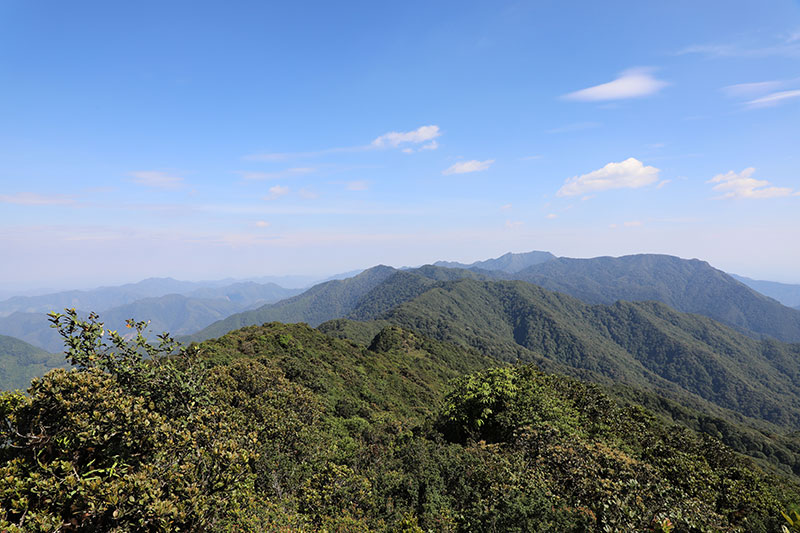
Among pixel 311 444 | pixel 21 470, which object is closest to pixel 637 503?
pixel 311 444

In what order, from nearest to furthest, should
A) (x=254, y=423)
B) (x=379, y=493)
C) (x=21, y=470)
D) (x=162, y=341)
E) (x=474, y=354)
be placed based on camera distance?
(x=21, y=470)
(x=162, y=341)
(x=379, y=493)
(x=254, y=423)
(x=474, y=354)

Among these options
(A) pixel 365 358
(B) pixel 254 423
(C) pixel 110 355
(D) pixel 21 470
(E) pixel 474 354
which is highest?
(C) pixel 110 355

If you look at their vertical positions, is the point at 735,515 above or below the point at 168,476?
below

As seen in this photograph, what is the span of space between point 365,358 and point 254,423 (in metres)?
63.8

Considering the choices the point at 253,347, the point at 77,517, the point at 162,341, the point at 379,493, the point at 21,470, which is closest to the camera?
the point at 77,517

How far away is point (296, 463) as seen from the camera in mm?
19000

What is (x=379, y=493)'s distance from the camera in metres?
18.3

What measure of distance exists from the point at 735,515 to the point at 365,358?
68.7 m

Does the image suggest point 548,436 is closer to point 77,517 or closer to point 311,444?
point 311,444

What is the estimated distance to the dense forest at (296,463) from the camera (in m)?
9.51

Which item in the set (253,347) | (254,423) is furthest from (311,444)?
(253,347)

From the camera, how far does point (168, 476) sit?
32.5ft

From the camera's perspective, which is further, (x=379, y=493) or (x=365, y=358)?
(x=365, y=358)

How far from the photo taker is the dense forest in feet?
31.2
